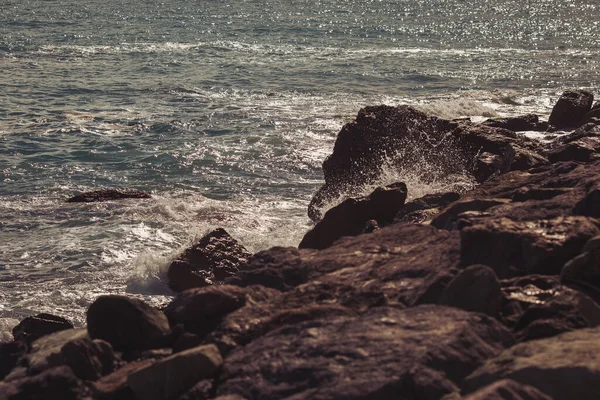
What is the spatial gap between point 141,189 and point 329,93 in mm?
10410

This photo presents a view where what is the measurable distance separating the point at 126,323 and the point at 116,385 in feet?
2.28

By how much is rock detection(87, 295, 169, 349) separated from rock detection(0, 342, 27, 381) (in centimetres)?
72

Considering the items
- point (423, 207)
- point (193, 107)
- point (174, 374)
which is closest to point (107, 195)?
point (423, 207)

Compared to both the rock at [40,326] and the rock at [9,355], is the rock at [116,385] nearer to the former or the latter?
the rock at [9,355]

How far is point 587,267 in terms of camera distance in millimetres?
5879

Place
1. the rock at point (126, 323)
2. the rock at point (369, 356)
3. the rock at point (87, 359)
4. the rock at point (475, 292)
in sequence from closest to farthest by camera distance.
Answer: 1. the rock at point (369, 356)
2. the rock at point (475, 292)
3. the rock at point (87, 359)
4. the rock at point (126, 323)

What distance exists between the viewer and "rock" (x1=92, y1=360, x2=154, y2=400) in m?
5.40

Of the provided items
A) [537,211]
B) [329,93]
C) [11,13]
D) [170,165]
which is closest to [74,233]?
[170,165]

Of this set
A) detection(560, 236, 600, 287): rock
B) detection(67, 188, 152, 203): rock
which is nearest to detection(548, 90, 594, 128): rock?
detection(67, 188, 152, 203): rock

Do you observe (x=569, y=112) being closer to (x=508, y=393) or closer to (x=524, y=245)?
(x=524, y=245)

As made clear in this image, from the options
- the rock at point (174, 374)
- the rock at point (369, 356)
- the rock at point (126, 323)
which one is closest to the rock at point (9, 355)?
the rock at point (126, 323)

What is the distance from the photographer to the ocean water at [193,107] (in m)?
13.0

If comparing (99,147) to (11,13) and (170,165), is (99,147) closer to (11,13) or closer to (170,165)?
(170,165)

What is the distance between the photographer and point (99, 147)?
769 inches
